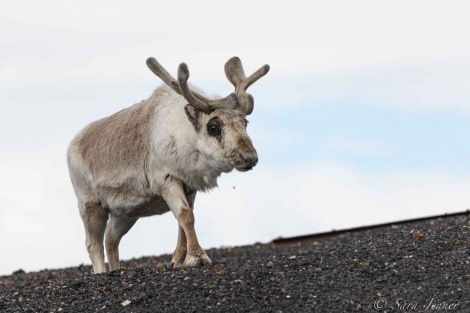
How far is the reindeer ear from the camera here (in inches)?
536

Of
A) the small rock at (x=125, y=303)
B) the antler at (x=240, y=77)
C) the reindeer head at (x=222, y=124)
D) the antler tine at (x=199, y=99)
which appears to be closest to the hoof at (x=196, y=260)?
the reindeer head at (x=222, y=124)

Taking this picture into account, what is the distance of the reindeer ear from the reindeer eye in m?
0.23

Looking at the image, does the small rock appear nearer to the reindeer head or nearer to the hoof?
the hoof

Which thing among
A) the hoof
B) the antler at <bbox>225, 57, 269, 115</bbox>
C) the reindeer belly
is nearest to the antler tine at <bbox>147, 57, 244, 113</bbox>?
the antler at <bbox>225, 57, 269, 115</bbox>

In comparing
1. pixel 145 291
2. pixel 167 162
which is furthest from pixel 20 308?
pixel 167 162

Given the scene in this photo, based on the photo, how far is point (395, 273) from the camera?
12.5 m

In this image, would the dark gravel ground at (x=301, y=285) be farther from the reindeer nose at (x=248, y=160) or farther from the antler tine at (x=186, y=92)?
the antler tine at (x=186, y=92)

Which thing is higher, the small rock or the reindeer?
the reindeer

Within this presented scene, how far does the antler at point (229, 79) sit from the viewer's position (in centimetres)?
1355

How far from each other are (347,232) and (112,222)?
796 cm

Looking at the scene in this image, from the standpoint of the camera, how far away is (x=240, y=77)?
1461 cm

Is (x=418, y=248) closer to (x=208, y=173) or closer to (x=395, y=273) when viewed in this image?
(x=395, y=273)

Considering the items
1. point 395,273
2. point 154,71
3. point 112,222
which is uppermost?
point 154,71

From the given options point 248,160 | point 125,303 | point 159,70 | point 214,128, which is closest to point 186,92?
point 214,128
